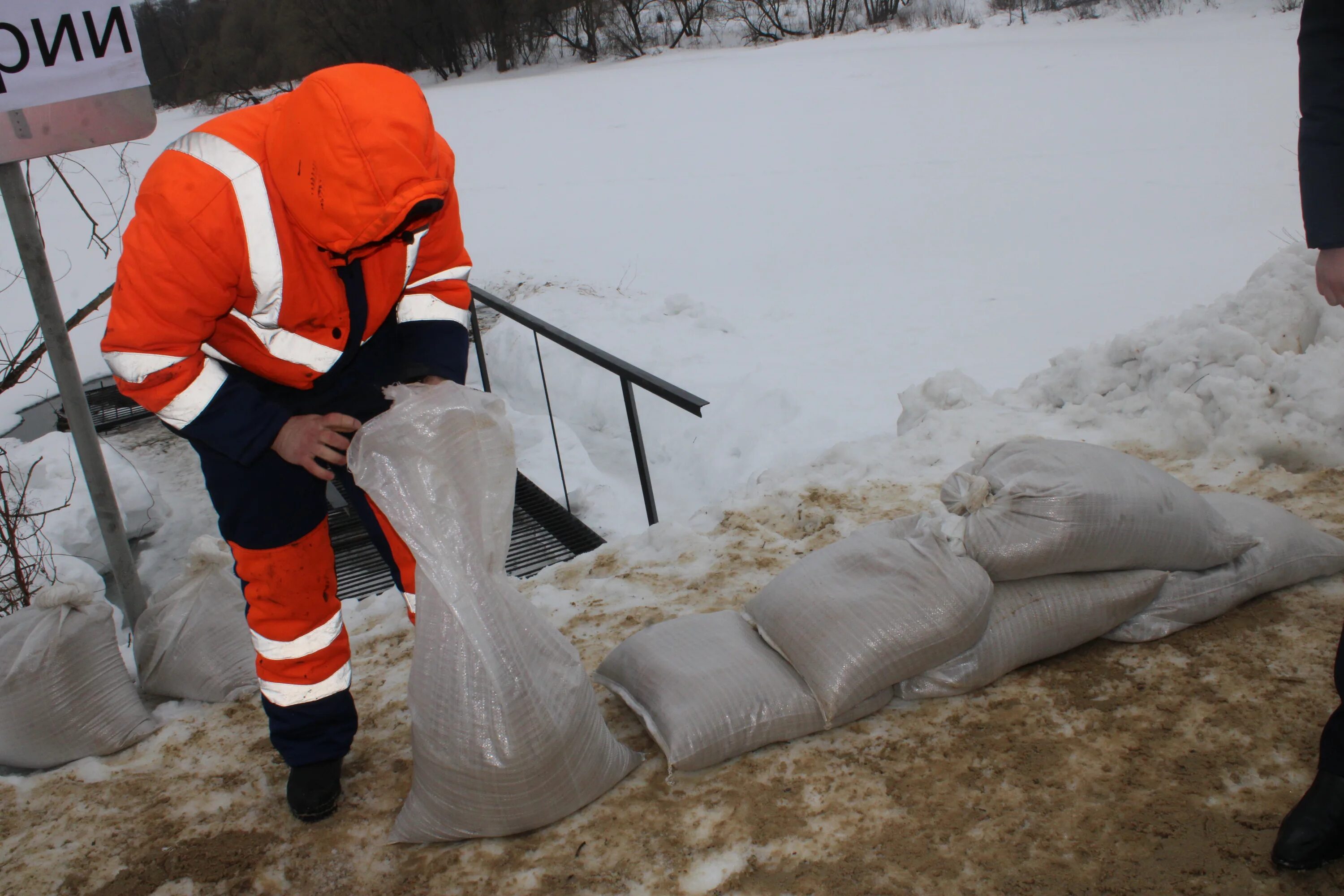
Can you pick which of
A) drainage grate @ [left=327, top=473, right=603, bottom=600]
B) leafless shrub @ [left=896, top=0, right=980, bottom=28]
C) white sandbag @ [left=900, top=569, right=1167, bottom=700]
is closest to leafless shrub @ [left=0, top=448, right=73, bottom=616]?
drainage grate @ [left=327, top=473, right=603, bottom=600]

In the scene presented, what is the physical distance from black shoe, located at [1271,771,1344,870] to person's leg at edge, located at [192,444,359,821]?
164 cm

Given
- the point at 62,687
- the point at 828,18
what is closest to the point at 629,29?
the point at 828,18

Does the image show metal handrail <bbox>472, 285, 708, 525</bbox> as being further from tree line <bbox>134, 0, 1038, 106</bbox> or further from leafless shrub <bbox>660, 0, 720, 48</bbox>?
leafless shrub <bbox>660, 0, 720, 48</bbox>

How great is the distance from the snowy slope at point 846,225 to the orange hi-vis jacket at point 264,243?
2.83 metres

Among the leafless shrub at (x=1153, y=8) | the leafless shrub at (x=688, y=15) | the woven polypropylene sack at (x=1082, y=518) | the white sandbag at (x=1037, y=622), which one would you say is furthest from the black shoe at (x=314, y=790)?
the leafless shrub at (x=688, y=15)

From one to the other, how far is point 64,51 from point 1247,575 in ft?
9.29

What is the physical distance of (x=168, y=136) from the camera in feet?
43.3

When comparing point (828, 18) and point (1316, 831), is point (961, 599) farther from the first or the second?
point (828, 18)

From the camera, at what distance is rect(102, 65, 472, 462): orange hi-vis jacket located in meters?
1.38

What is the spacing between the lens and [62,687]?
6.74 feet

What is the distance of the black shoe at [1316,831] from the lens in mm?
1438

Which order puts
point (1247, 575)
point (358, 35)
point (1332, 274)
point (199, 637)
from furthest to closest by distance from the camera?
point (358, 35) < point (199, 637) < point (1247, 575) < point (1332, 274)

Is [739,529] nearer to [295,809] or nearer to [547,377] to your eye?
[295,809]

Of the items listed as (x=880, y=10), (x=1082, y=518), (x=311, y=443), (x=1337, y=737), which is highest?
(x=880, y=10)
